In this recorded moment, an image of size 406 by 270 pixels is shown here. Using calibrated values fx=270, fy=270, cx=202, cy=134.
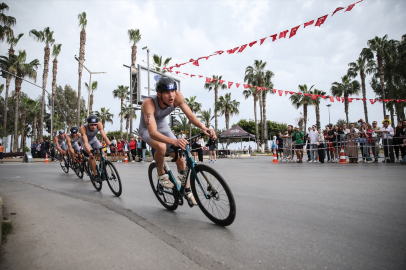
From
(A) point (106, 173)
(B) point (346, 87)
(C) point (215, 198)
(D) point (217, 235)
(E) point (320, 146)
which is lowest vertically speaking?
(D) point (217, 235)

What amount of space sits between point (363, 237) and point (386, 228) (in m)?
0.44

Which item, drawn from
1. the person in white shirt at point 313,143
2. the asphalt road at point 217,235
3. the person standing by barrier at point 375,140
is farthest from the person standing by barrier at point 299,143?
the asphalt road at point 217,235

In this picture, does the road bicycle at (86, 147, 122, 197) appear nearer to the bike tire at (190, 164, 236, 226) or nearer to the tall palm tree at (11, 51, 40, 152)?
the bike tire at (190, 164, 236, 226)

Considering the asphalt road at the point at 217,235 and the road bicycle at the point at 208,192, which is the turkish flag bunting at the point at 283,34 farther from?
the road bicycle at the point at 208,192

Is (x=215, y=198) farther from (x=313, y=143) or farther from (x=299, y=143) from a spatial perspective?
(x=299, y=143)

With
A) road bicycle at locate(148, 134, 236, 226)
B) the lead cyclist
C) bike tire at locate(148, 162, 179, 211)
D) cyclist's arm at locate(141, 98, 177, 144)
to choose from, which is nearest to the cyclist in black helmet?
bike tire at locate(148, 162, 179, 211)

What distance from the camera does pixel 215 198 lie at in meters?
3.14

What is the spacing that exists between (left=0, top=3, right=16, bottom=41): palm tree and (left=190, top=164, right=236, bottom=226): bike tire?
34820 millimetres

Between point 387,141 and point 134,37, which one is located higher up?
point 134,37

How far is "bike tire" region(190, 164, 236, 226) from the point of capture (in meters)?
2.97

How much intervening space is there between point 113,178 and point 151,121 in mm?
2527

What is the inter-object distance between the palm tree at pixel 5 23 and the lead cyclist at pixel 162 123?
33.8 metres

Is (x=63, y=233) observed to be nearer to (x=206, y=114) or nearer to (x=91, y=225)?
(x=91, y=225)

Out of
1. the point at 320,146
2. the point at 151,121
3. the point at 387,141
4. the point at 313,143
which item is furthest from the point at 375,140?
the point at 151,121
